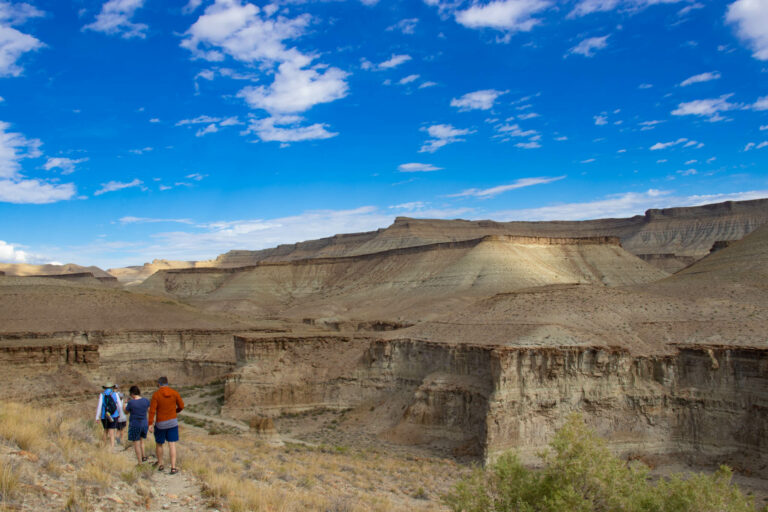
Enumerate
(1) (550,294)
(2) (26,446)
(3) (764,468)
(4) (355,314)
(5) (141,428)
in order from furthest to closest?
(4) (355,314) → (1) (550,294) → (3) (764,468) → (5) (141,428) → (2) (26,446)

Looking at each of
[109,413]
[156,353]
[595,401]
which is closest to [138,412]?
[109,413]

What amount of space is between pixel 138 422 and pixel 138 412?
0.21 m

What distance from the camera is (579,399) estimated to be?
1071 inches

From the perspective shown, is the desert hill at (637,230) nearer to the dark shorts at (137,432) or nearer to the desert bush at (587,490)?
the desert bush at (587,490)

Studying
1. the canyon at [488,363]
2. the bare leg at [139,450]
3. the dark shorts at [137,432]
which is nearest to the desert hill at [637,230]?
the canyon at [488,363]

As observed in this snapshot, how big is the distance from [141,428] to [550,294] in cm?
2884

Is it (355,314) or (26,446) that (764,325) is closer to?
(26,446)

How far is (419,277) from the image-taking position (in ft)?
272

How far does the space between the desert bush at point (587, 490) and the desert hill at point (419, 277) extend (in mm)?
43446

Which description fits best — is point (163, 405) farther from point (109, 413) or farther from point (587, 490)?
point (587, 490)

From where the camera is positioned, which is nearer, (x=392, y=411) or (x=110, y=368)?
(x=392, y=411)

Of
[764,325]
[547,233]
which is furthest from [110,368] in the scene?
[547,233]

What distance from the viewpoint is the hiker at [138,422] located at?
39.7ft

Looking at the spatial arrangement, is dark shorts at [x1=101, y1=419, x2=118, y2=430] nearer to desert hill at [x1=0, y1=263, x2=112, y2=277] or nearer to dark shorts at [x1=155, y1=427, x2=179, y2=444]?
dark shorts at [x1=155, y1=427, x2=179, y2=444]
